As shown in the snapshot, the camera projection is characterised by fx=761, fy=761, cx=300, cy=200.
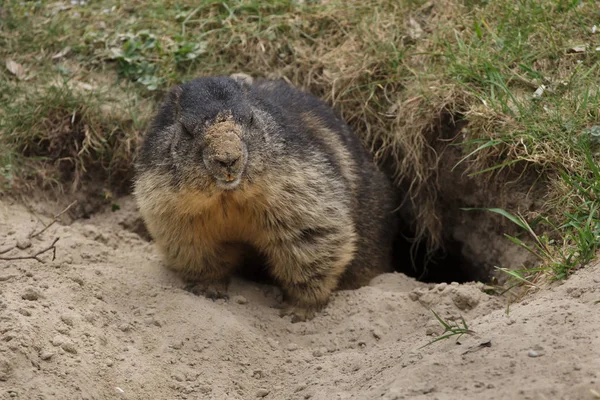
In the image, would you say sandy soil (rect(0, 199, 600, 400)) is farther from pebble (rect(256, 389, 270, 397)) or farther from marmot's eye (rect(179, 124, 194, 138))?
marmot's eye (rect(179, 124, 194, 138))

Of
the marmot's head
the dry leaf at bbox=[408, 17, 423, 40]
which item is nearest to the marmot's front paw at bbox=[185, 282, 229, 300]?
the marmot's head

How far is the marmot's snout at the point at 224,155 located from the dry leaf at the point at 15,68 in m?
3.22

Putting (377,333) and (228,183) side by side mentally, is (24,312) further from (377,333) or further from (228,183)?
(377,333)

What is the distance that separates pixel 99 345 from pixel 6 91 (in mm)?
3301

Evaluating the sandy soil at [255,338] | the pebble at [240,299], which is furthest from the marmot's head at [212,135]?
the pebble at [240,299]

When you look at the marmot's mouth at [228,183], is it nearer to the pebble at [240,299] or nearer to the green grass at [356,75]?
the pebble at [240,299]

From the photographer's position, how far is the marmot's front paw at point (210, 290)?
5.40 metres

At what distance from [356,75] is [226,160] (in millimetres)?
2560

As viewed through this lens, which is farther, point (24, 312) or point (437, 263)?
point (437, 263)

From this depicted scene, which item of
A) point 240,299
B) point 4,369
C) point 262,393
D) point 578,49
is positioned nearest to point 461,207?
point 578,49

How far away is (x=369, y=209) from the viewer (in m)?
6.15

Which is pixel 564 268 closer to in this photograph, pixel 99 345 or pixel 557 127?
pixel 557 127

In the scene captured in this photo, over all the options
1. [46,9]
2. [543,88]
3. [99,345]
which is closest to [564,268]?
[543,88]

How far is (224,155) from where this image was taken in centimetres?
444
